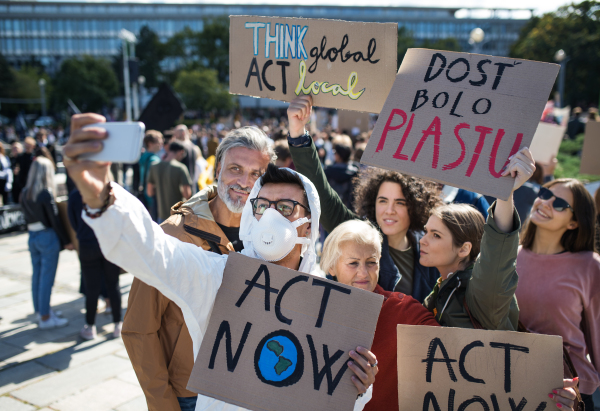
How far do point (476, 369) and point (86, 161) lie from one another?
1.53 metres

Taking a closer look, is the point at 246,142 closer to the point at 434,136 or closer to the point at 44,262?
the point at 434,136

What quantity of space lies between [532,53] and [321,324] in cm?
4781

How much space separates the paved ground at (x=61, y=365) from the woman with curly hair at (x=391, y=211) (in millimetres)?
2490

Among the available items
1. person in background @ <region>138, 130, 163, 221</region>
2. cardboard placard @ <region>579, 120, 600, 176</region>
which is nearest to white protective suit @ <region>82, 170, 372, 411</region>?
cardboard placard @ <region>579, 120, 600, 176</region>

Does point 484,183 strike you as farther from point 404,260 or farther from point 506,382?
point 404,260

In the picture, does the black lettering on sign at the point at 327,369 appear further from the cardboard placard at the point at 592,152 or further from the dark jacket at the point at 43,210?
the dark jacket at the point at 43,210

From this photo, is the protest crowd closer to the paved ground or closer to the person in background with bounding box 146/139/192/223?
the paved ground

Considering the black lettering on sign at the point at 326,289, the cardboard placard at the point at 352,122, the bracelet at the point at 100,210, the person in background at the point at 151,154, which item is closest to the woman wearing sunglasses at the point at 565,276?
the black lettering on sign at the point at 326,289

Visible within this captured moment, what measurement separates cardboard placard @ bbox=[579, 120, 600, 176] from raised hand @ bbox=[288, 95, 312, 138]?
9.88 ft

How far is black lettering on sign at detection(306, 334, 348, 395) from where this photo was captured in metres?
1.50

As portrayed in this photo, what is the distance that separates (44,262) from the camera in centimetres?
534

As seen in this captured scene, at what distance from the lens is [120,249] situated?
4.23 feet

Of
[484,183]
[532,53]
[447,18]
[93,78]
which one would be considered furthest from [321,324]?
[447,18]

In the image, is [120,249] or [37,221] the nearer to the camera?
[120,249]
